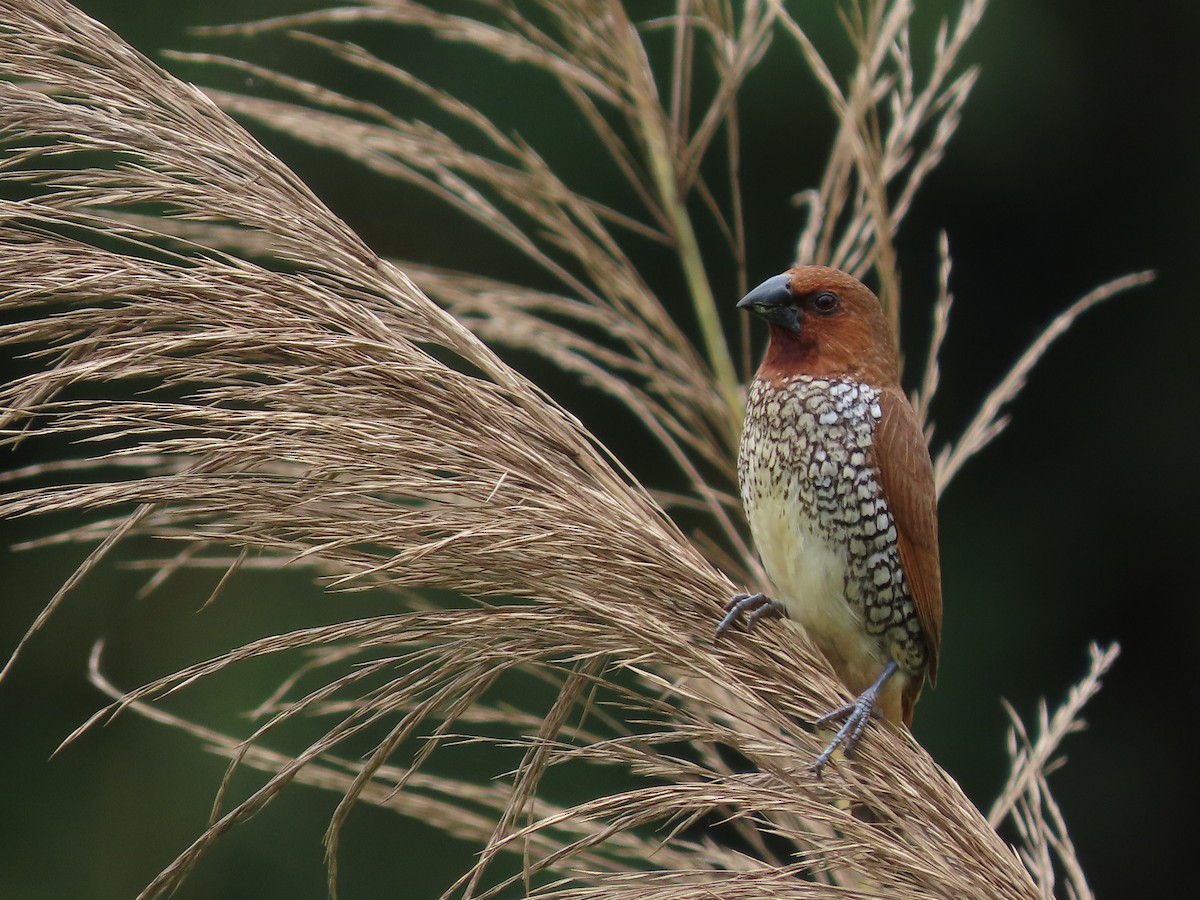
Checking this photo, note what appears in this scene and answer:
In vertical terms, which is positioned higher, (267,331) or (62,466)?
(267,331)

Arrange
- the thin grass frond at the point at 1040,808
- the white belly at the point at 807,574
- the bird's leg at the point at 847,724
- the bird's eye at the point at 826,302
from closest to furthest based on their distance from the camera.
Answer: the bird's leg at the point at 847,724 < the thin grass frond at the point at 1040,808 < the white belly at the point at 807,574 < the bird's eye at the point at 826,302

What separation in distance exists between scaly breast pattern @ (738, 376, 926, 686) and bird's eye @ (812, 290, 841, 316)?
12 centimetres

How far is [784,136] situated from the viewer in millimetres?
4223

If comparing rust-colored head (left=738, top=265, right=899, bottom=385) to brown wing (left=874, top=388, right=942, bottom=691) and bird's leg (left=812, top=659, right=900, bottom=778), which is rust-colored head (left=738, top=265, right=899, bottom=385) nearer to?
brown wing (left=874, top=388, right=942, bottom=691)

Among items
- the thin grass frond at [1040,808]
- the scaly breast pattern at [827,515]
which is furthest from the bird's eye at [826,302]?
the thin grass frond at [1040,808]

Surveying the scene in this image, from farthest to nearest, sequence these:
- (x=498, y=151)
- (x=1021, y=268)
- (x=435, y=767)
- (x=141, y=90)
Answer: (x=1021, y=268), (x=498, y=151), (x=435, y=767), (x=141, y=90)

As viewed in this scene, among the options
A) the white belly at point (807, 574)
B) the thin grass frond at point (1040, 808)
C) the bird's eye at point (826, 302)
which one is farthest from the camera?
the bird's eye at point (826, 302)

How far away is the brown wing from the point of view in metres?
1.99

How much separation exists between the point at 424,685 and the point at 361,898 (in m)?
3.05

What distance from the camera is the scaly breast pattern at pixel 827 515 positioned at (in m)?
1.96

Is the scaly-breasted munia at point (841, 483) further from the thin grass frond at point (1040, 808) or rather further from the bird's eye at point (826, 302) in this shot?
the thin grass frond at point (1040, 808)

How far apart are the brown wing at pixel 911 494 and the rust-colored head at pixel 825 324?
2.7 inches

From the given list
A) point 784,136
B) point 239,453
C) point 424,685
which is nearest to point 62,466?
point 239,453

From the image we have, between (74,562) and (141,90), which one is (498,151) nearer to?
(74,562)
